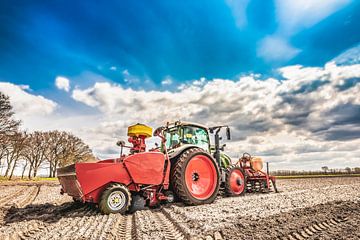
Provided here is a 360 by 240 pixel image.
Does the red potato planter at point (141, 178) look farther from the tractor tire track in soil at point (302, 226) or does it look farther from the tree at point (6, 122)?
the tree at point (6, 122)

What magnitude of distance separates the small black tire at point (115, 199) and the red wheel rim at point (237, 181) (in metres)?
4.82

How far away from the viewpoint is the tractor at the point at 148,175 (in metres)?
6.17

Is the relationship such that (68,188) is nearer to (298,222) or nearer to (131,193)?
(131,193)

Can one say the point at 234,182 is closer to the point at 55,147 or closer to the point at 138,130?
the point at 138,130

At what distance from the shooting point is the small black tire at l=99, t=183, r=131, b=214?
6090 mm

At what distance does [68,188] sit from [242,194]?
20.0ft

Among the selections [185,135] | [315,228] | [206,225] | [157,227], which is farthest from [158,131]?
[315,228]

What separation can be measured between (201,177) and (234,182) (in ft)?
9.05

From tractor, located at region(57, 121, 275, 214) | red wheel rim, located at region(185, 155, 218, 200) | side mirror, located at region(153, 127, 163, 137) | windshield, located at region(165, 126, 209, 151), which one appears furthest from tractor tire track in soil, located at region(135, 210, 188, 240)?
windshield, located at region(165, 126, 209, 151)

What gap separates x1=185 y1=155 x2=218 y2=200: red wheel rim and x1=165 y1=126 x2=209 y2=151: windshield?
114 centimetres

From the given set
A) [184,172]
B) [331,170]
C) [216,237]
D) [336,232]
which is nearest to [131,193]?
[184,172]

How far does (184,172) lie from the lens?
7324mm

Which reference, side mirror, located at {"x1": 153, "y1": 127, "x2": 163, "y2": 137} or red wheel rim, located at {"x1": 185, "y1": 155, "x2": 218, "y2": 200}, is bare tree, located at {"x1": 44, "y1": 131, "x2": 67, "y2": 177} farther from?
red wheel rim, located at {"x1": 185, "y1": 155, "x2": 218, "y2": 200}

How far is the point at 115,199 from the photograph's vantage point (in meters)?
6.27
